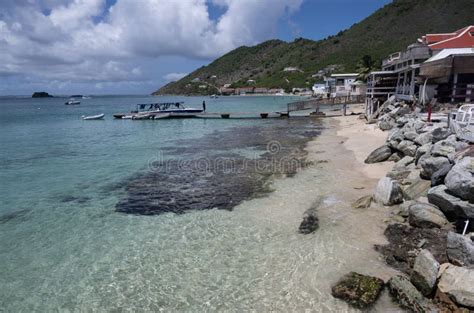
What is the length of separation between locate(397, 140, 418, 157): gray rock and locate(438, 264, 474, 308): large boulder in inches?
328

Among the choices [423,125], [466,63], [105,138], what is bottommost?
[105,138]

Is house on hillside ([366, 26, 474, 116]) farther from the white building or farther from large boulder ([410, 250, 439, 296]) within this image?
the white building

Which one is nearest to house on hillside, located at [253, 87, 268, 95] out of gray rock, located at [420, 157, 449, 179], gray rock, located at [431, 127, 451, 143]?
gray rock, located at [431, 127, 451, 143]

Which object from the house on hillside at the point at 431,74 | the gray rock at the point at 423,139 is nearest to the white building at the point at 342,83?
the house on hillside at the point at 431,74

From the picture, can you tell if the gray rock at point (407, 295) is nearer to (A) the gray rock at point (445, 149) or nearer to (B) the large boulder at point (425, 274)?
(B) the large boulder at point (425, 274)

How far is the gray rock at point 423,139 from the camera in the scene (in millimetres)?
13008

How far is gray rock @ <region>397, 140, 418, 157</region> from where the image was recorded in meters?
13.5

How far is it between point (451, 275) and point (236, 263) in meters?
4.26

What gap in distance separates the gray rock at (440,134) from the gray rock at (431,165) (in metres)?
2.55

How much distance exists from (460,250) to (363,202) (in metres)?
3.84

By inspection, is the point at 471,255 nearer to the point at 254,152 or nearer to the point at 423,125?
the point at 423,125

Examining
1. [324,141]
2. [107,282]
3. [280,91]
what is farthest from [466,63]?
[280,91]

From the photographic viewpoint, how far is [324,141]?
2341 centimetres

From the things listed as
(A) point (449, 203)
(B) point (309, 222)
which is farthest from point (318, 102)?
(A) point (449, 203)
